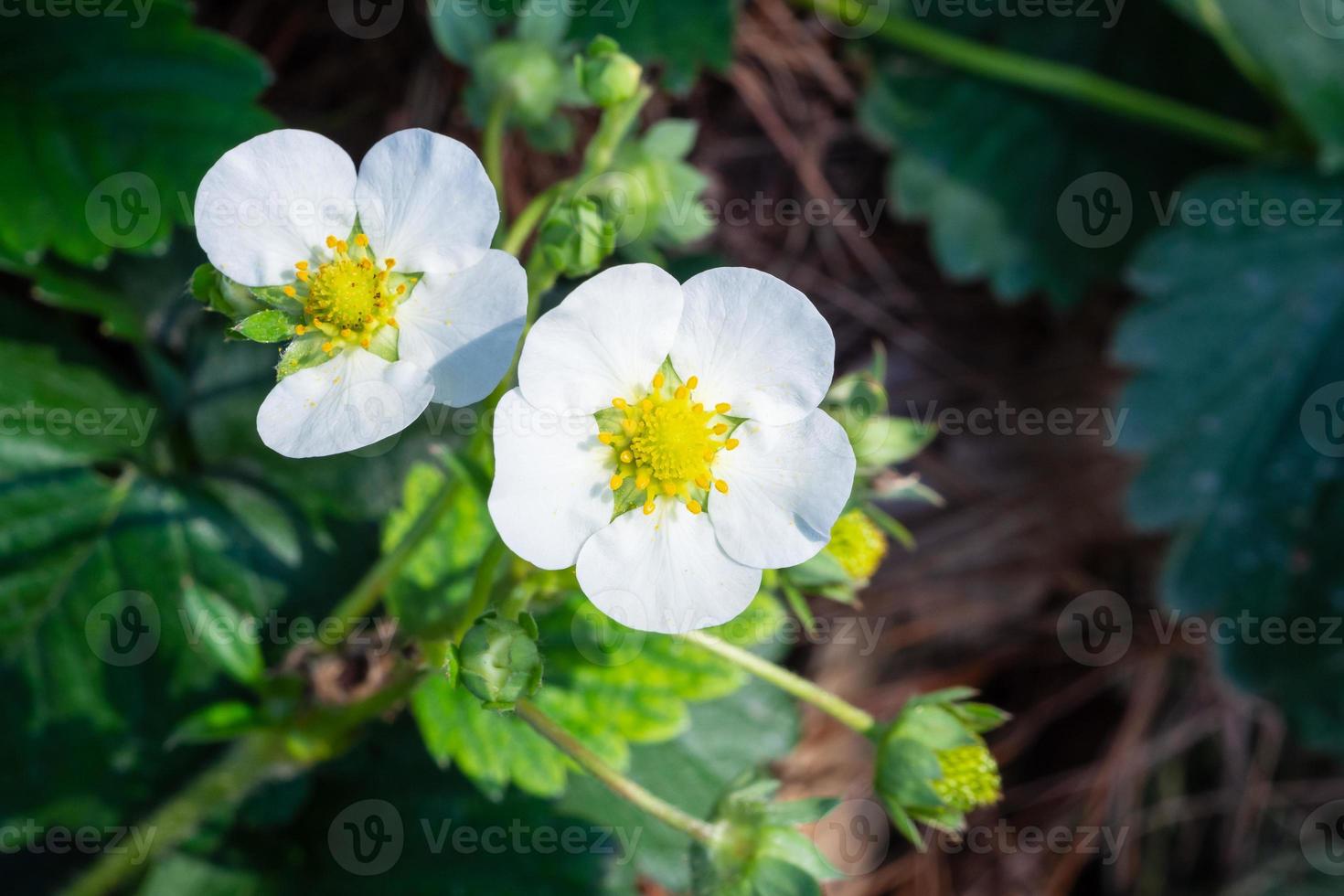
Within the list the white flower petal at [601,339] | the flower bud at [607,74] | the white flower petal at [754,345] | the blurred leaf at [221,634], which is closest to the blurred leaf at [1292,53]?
the flower bud at [607,74]

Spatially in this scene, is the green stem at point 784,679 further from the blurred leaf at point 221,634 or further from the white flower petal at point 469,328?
the blurred leaf at point 221,634

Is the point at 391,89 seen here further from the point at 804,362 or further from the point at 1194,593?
the point at 1194,593

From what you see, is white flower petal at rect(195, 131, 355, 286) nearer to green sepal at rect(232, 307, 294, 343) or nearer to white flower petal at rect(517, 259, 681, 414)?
green sepal at rect(232, 307, 294, 343)

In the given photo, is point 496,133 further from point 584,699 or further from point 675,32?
point 584,699

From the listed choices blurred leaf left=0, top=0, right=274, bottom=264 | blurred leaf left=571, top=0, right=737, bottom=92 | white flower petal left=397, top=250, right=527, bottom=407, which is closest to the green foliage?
white flower petal left=397, top=250, right=527, bottom=407

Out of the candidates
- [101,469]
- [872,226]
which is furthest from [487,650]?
[872,226]

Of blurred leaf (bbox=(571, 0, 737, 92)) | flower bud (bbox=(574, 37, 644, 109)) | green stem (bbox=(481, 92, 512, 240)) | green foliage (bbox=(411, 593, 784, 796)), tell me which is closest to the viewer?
flower bud (bbox=(574, 37, 644, 109))

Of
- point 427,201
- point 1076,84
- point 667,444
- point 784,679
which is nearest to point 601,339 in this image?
point 667,444
